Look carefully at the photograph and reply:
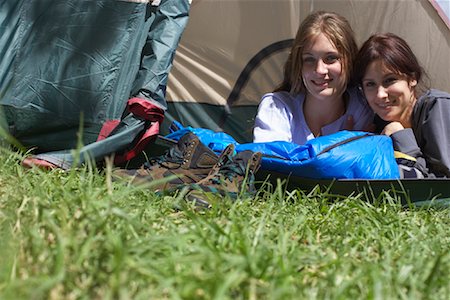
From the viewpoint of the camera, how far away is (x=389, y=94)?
238 centimetres

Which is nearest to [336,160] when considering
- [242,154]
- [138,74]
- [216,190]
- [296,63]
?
[242,154]

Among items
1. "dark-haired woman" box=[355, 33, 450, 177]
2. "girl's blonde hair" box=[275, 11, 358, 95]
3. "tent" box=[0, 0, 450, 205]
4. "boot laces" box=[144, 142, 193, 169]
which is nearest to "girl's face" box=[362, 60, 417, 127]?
"dark-haired woman" box=[355, 33, 450, 177]

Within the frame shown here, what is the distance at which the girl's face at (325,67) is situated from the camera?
8.18 ft

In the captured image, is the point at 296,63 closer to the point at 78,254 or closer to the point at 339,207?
the point at 339,207

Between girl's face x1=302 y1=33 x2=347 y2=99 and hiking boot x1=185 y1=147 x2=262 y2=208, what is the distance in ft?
1.72

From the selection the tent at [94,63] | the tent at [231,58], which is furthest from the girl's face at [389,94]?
the tent at [231,58]

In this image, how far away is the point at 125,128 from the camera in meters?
2.38

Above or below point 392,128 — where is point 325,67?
above

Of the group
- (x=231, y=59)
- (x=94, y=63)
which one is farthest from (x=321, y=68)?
(x=94, y=63)

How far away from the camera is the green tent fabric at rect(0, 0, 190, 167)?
2.49 meters

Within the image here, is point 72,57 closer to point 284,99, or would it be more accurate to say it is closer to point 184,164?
point 184,164

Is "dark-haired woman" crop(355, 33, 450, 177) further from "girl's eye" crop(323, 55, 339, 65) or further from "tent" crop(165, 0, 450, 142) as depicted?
"tent" crop(165, 0, 450, 142)

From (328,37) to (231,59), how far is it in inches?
24.4

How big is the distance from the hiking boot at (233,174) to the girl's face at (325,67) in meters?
0.52
